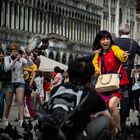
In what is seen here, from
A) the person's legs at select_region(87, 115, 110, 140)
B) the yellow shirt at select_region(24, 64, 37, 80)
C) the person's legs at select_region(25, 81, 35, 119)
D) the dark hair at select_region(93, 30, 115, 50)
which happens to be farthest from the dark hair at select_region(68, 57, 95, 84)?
the yellow shirt at select_region(24, 64, 37, 80)

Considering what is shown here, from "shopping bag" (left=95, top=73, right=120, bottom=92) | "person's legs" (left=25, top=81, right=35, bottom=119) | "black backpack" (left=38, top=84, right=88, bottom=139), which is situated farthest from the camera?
"person's legs" (left=25, top=81, right=35, bottom=119)

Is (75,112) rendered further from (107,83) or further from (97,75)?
(97,75)

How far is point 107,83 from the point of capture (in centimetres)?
870

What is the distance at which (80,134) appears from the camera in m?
5.98

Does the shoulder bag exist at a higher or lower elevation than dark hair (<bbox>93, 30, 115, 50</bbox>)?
lower

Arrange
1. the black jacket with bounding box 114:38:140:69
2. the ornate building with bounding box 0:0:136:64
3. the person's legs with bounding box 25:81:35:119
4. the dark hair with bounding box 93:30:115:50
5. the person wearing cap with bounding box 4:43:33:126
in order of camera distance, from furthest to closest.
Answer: the ornate building with bounding box 0:0:136:64 → the person's legs with bounding box 25:81:35:119 → the person wearing cap with bounding box 4:43:33:126 → the black jacket with bounding box 114:38:140:69 → the dark hair with bounding box 93:30:115:50

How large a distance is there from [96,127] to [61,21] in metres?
50.2

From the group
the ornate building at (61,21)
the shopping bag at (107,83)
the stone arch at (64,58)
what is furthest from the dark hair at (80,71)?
the stone arch at (64,58)

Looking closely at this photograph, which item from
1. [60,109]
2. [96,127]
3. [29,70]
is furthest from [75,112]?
[29,70]

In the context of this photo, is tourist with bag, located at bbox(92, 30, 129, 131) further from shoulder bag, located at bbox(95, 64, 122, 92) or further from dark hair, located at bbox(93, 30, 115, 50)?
A: shoulder bag, located at bbox(95, 64, 122, 92)

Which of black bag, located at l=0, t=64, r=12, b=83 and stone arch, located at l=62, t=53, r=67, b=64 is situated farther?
stone arch, located at l=62, t=53, r=67, b=64

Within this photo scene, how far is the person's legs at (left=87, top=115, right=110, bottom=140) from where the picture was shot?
5988mm

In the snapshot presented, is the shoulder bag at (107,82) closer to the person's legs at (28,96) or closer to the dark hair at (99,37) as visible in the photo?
the dark hair at (99,37)

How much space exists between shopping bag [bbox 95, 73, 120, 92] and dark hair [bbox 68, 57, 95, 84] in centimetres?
243
